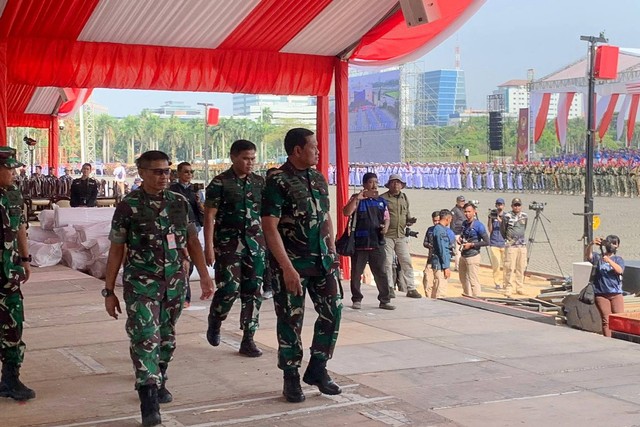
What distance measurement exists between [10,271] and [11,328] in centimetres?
A: 35

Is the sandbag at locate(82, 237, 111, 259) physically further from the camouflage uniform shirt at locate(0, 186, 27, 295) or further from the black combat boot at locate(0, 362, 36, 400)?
the camouflage uniform shirt at locate(0, 186, 27, 295)

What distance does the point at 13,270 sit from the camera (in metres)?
5.17

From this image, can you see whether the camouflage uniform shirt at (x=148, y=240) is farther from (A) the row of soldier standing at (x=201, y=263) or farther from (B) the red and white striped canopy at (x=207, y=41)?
(B) the red and white striped canopy at (x=207, y=41)

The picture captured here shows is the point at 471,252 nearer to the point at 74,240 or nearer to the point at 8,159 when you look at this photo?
the point at 74,240

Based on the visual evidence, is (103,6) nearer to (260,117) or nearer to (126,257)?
(126,257)

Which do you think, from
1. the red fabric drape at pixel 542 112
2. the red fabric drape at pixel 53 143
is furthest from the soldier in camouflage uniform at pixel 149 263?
the red fabric drape at pixel 542 112

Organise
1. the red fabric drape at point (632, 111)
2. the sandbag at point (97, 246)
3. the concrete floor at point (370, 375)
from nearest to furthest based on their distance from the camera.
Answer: the concrete floor at point (370, 375)
the sandbag at point (97, 246)
the red fabric drape at point (632, 111)

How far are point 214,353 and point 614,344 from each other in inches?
138

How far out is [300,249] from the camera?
5.08 metres

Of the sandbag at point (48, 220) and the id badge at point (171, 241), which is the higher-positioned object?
the id badge at point (171, 241)

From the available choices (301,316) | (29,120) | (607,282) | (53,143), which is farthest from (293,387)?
(53,143)

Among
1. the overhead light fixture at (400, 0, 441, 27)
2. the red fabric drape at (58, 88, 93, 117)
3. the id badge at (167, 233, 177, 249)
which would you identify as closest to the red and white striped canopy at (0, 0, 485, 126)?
the overhead light fixture at (400, 0, 441, 27)

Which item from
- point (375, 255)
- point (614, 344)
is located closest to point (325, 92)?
point (375, 255)

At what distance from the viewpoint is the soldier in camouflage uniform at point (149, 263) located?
4.61 metres
